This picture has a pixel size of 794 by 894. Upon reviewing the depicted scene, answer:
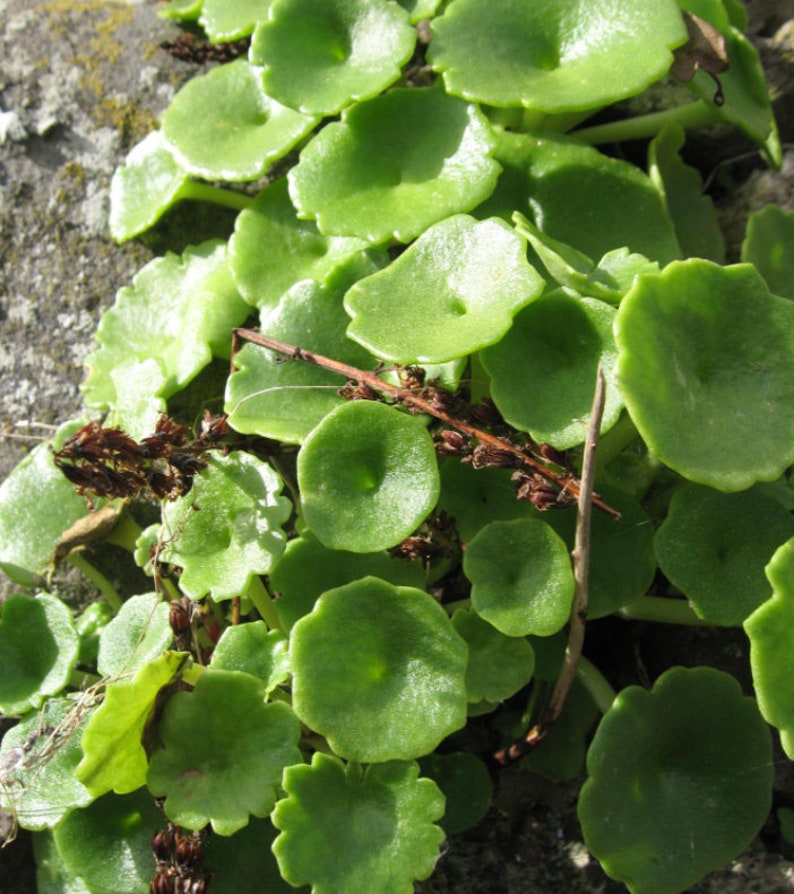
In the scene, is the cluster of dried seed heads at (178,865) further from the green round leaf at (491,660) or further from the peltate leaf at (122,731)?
the green round leaf at (491,660)

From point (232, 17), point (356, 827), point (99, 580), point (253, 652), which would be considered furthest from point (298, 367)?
point (232, 17)

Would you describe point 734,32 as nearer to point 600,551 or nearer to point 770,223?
point 770,223

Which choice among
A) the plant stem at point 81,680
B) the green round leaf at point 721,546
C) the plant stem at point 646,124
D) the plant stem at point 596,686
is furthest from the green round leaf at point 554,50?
the plant stem at point 81,680

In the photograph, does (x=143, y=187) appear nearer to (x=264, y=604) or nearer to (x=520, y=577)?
(x=264, y=604)

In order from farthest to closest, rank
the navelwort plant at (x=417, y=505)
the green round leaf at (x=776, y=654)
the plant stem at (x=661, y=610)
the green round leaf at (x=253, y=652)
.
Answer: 1. the plant stem at (x=661, y=610)
2. the green round leaf at (x=253, y=652)
3. the navelwort plant at (x=417, y=505)
4. the green round leaf at (x=776, y=654)

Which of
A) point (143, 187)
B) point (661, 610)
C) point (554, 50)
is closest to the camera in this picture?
point (661, 610)

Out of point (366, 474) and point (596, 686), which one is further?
point (596, 686)
